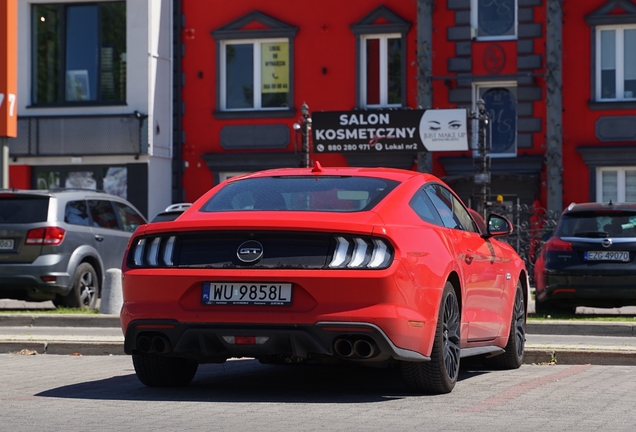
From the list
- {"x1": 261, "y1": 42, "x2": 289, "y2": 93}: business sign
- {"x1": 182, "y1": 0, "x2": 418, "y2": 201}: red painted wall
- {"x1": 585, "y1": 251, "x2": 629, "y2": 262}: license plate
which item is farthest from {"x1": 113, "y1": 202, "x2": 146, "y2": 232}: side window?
{"x1": 261, "y1": 42, "x2": 289, "y2": 93}: business sign

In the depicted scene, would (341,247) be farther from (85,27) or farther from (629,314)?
(85,27)

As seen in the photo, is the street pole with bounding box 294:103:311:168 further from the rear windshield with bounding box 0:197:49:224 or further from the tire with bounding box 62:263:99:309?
the rear windshield with bounding box 0:197:49:224

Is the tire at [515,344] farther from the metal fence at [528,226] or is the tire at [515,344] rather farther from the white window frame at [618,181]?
the white window frame at [618,181]

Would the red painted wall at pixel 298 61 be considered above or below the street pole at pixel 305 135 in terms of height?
above

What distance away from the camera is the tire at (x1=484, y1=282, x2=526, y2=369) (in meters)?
10.3

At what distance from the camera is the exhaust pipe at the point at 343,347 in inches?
302

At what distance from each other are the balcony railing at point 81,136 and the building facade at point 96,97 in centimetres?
2

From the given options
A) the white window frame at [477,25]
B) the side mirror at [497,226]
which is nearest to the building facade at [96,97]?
the white window frame at [477,25]

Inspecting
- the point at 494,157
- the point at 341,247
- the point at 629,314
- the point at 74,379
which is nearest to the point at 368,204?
the point at 341,247

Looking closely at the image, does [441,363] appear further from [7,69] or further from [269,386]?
[7,69]

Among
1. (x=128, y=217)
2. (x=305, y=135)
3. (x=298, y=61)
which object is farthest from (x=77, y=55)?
(x=128, y=217)

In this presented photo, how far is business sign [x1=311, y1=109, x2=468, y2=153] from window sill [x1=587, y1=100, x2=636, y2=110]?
3194 mm

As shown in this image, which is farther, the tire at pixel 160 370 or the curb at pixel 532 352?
the curb at pixel 532 352

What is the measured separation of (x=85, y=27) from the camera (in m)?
32.1
